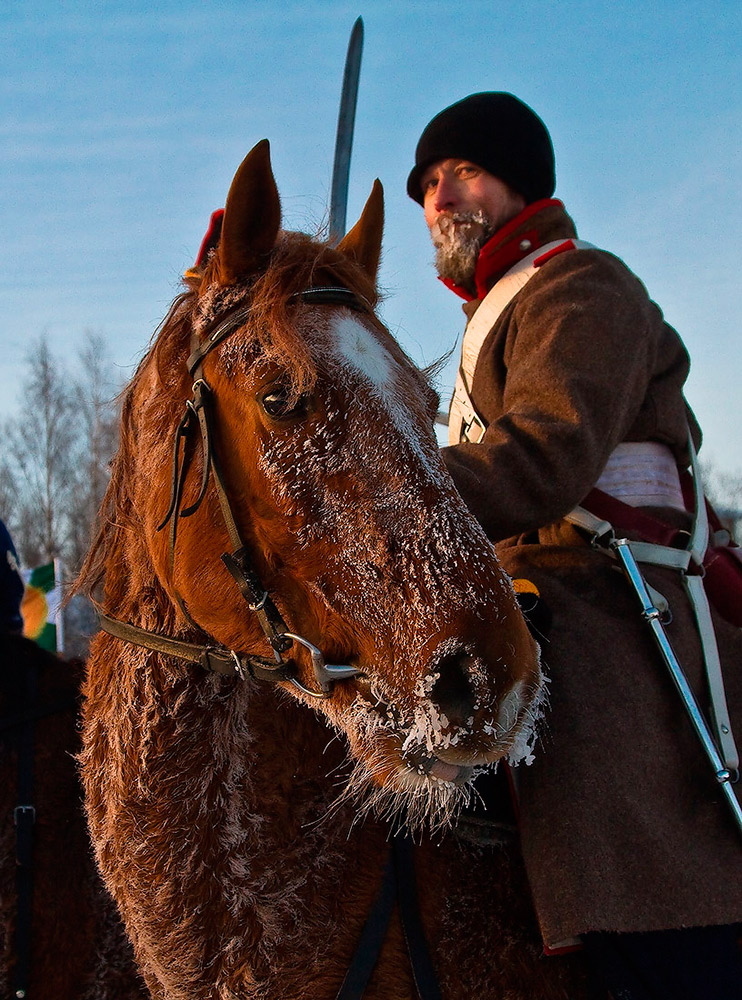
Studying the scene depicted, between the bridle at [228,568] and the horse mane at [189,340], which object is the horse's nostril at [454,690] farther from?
the horse mane at [189,340]

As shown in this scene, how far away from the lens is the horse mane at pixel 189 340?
2.07m

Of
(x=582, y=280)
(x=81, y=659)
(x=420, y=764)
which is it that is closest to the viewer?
(x=420, y=764)

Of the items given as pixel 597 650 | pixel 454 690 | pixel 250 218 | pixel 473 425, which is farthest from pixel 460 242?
pixel 454 690

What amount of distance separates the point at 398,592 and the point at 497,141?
7.66ft

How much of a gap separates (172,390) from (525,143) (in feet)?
6.56

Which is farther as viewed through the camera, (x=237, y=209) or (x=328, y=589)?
(x=237, y=209)

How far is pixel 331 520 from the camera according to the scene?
190cm

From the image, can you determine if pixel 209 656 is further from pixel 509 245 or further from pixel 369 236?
pixel 509 245

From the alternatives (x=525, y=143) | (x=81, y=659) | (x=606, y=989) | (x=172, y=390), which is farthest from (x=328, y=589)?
(x=81, y=659)

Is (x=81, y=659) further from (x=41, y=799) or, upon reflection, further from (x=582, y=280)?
(x=582, y=280)

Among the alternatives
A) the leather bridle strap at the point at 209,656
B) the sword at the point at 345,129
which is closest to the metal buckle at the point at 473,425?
the leather bridle strap at the point at 209,656

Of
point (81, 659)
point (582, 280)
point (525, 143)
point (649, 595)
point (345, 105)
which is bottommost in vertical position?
point (649, 595)

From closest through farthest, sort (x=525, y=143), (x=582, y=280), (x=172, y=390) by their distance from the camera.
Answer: (x=172, y=390), (x=582, y=280), (x=525, y=143)

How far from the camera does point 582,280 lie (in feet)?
8.98
